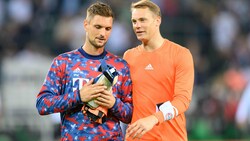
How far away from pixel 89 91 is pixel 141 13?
3.40ft

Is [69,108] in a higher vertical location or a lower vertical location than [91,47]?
lower

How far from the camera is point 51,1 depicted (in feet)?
58.5

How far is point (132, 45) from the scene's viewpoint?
16906mm

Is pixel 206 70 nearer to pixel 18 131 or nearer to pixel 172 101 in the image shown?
pixel 18 131

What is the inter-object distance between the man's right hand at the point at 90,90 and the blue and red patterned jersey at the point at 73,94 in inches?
3.3

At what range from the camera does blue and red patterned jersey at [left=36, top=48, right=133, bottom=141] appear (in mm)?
7223

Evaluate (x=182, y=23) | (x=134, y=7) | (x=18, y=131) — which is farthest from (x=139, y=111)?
(x=182, y=23)

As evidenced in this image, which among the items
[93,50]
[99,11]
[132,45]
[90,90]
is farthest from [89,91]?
[132,45]

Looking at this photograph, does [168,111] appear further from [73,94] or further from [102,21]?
[102,21]

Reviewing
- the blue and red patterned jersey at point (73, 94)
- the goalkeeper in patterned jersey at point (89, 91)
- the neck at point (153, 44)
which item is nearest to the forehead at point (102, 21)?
the goalkeeper in patterned jersey at point (89, 91)

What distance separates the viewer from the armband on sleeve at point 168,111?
23.8ft

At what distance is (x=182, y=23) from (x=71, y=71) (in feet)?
38.6

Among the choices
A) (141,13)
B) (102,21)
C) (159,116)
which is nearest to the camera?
(159,116)

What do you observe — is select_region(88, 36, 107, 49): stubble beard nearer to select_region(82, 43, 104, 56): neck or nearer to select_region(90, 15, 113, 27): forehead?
select_region(82, 43, 104, 56): neck
